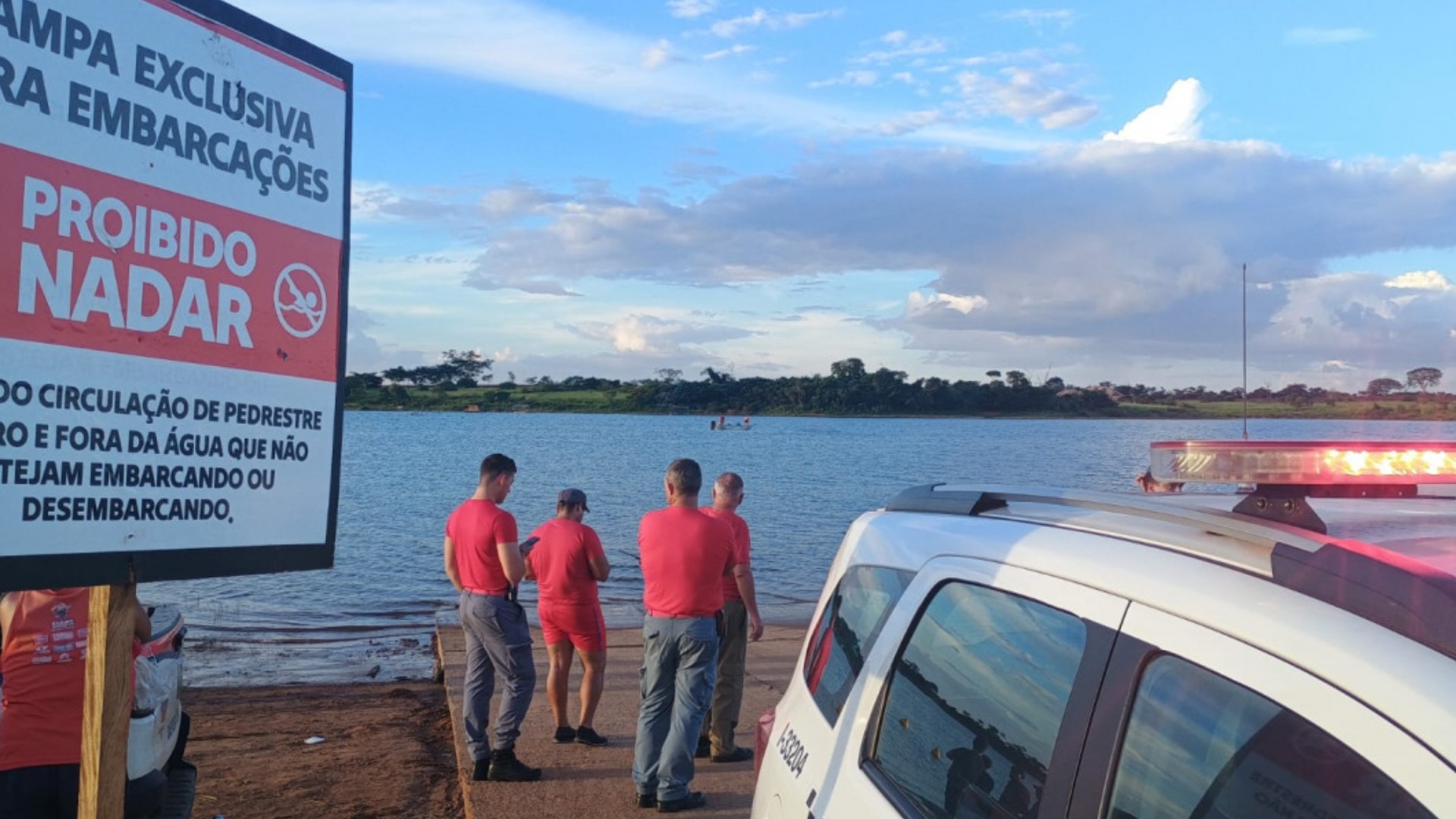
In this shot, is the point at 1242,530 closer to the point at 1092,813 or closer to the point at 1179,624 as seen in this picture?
the point at 1179,624

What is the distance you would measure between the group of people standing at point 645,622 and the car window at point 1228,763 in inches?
175

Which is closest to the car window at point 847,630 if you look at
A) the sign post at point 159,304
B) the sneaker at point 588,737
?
the sign post at point 159,304

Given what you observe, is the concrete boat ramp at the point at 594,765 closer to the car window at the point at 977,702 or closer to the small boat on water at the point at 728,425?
the car window at the point at 977,702

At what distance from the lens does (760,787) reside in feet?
10.8

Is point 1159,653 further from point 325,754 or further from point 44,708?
point 325,754

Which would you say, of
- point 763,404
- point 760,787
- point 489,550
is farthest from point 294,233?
point 763,404

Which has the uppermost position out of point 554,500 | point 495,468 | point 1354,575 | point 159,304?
point 159,304

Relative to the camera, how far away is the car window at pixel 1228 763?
4.89 ft

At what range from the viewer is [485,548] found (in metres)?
6.76

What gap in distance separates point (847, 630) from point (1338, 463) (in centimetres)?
141

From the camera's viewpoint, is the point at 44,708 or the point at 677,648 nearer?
the point at 44,708

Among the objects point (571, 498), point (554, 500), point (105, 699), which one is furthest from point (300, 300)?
point (554, 500)

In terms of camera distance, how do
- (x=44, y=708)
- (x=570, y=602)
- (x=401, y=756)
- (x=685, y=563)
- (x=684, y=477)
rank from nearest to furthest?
(x=44, y=708) → (x=685, y=563) → (x=684, y=477) → (x=570, y=602) → (x=401, y=756)

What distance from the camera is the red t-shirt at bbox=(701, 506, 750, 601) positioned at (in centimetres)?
730
